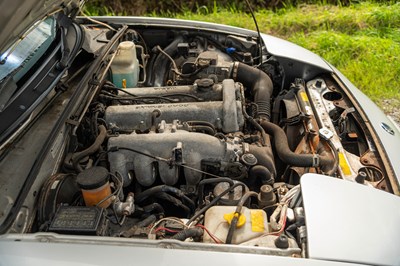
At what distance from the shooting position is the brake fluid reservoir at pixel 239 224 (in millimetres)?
1745

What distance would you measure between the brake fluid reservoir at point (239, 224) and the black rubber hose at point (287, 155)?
0.48 m

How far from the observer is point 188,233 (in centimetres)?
175

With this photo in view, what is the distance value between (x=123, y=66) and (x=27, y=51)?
87 cm

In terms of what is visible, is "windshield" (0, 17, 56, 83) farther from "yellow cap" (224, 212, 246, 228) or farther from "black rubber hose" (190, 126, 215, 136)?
"yellow cap" (224, 212, 246, 228)

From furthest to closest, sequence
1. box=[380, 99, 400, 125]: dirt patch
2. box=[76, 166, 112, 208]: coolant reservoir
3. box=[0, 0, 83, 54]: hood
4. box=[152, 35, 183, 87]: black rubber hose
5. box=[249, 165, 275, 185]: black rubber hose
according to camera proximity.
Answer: box=[380, 99, 400, 125]: dirt patch → box=[152, 35, 183, 87]: black rubber hose → box=[249, 165, 275, 185]: black rubber hose → box=[76, 166, 112, 208]: coolant reservoir → box=[0, 0, 83, 54]: hood

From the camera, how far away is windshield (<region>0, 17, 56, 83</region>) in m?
1.82

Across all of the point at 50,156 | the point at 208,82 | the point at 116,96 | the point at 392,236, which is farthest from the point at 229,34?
the point at 392,236

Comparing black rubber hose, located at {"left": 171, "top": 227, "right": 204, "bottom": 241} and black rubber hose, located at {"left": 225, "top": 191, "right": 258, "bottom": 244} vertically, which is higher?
black rubber hose, located at {"left": 225, "top": 191, "right": 258, "bottom": 244}

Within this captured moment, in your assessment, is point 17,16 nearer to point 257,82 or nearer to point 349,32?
point 257,82

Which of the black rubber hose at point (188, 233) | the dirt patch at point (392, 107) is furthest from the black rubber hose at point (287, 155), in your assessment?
the dirt patch at point (392, 107)

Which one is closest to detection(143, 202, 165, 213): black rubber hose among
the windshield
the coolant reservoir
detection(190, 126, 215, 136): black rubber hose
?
the coolant reservoir

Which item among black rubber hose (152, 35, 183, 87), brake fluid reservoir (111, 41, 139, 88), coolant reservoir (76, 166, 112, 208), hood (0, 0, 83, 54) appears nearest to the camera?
hood (0, 0, 83, 54)

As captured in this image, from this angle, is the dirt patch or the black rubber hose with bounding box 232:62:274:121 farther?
the dirt patch

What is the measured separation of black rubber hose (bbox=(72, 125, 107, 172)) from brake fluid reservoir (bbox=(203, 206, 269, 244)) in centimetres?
70
